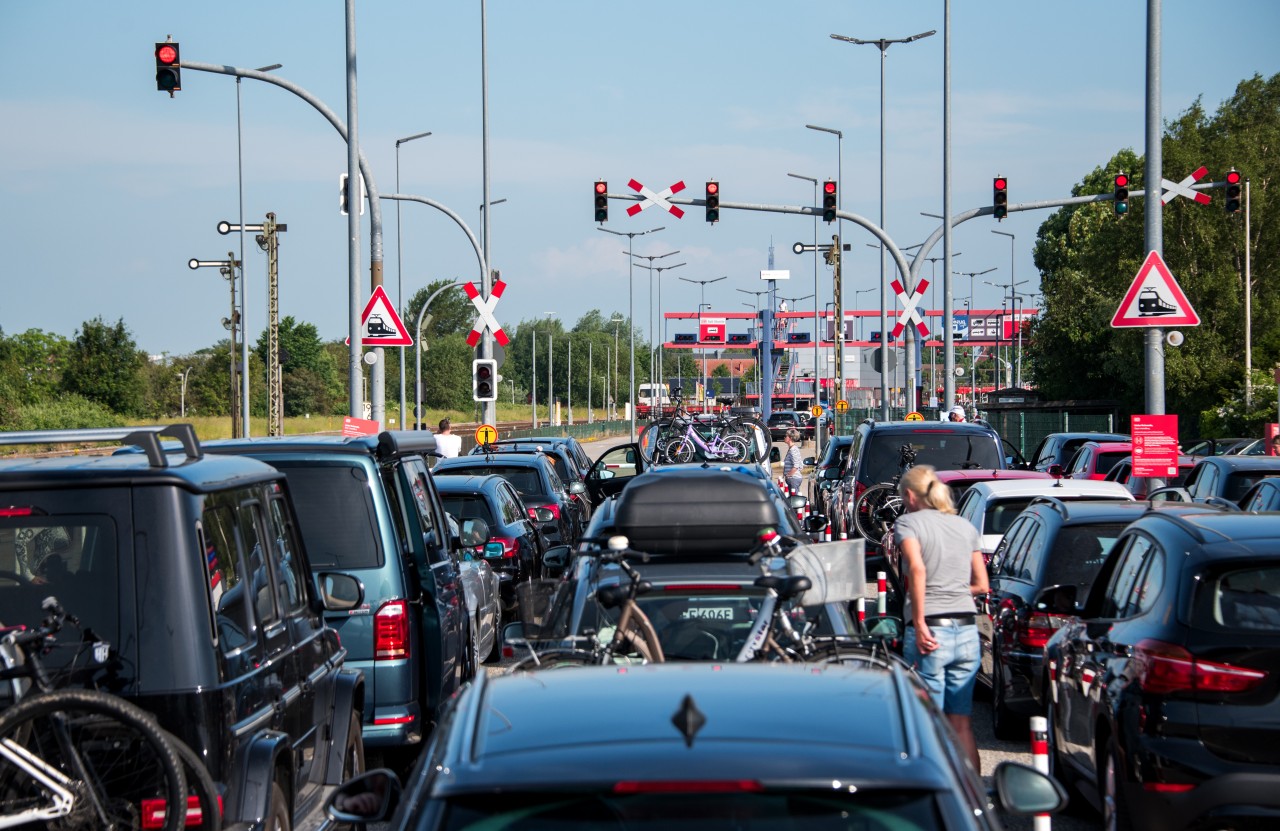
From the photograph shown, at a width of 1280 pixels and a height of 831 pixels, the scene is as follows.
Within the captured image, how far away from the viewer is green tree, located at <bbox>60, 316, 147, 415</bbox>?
77.1 m

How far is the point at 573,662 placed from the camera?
605 centimetres

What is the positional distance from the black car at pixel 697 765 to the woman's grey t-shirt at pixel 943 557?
5.13 m

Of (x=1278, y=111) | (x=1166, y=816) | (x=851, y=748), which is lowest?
(x=1166, y=816)

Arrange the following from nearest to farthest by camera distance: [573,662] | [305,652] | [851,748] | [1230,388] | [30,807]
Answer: [851,748], [30,807], [573,662], [305,652], [1230,388]

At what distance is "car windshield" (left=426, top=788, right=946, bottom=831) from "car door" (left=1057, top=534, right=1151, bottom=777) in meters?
4.43

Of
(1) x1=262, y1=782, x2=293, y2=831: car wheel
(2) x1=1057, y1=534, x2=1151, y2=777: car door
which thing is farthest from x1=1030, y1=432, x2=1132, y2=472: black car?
(1) x1=262, y1=782, x2=293, y2=831: car wheel

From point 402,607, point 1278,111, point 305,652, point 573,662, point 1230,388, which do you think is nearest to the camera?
point 573,662

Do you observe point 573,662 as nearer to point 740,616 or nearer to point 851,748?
point 740,616

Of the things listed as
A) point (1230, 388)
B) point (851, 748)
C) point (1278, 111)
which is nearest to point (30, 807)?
point (851, 748)

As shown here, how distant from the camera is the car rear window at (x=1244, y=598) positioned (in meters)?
6.50

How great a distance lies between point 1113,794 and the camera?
22.7 ft

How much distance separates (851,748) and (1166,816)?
149 inches

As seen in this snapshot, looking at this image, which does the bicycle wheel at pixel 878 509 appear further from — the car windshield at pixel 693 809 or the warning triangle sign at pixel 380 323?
the car windshield at pixel 693 809

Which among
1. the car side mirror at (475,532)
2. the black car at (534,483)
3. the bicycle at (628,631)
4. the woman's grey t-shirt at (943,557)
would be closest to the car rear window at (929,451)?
the black car at (534,483)
